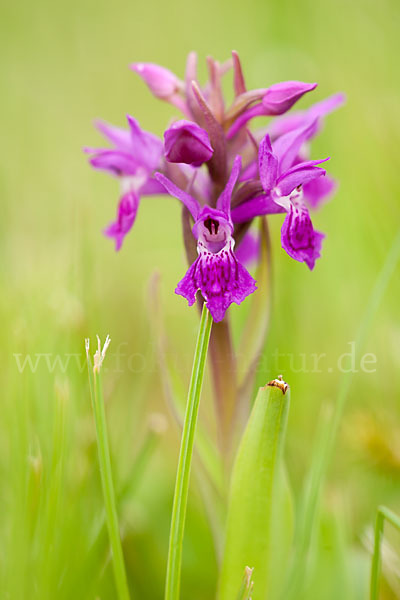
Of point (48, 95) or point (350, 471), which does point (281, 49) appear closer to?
point (350, 471)

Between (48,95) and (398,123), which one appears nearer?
(398,123)

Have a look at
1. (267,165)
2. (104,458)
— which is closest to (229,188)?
(267,165)

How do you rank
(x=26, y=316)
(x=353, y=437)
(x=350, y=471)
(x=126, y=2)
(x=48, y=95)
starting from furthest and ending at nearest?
1. (x=126, y=2)
2. (x=48, y=95)
3. (x=350, y=471)
4. (x=26, y=316)
5. (x=353, y=437)

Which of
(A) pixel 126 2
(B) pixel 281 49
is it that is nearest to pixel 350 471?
(B) pixel 281 49

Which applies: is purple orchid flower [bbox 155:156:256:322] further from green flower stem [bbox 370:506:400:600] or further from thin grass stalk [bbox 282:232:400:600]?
green flower stem [bbox 370:506:400:600]

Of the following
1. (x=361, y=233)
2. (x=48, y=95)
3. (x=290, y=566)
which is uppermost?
(x=48, y=95)

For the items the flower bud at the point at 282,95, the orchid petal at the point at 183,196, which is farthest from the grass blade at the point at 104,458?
the flower bud at the point at 282,95

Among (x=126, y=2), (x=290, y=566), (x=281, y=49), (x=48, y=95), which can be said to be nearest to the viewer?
(x=290, y=566)
